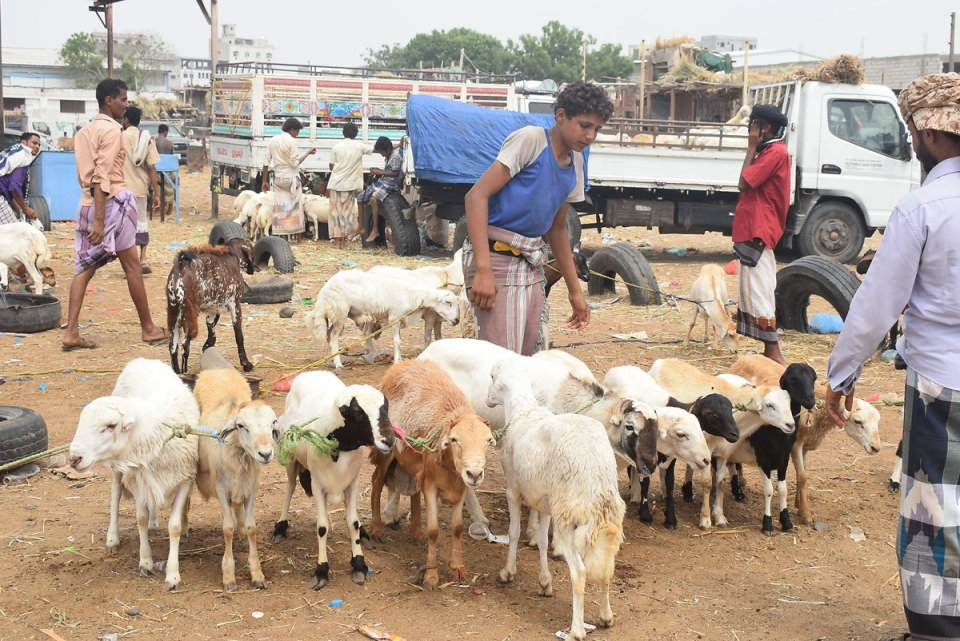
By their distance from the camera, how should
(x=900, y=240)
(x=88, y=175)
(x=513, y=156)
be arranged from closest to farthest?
(x=900, y=240) < (x=513, y=156) < (x=88, y=175)

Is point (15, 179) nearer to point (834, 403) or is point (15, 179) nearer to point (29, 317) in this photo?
point (29, 317)

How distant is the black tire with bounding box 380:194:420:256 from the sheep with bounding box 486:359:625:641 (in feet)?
36.7

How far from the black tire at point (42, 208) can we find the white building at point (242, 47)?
111668mm

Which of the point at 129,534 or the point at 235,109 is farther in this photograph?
the point at 235,109

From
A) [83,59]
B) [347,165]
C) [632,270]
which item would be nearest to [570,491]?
[632,270]

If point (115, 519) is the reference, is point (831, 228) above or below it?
above

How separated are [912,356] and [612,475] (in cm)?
134

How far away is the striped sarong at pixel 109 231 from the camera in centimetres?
862

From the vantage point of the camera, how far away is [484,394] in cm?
525

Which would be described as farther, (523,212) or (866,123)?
(866,123)

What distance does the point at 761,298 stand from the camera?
8039 millimetres

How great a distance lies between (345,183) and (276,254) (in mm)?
3120

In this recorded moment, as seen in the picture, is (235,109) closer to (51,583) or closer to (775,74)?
(775,74)

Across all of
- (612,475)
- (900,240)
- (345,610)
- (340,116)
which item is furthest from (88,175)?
(340,116)
